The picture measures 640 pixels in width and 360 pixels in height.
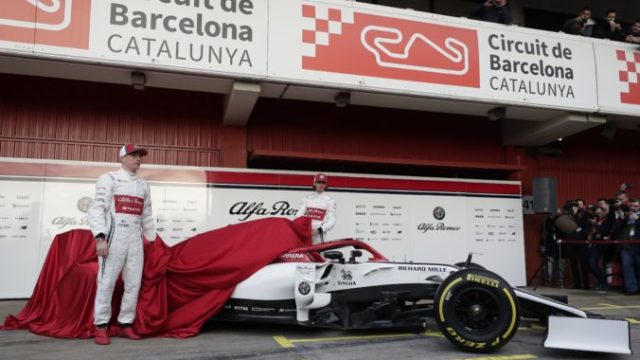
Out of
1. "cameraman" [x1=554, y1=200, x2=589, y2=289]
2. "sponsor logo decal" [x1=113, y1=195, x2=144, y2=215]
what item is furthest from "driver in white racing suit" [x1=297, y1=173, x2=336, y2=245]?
"cameraman" [x1=554, y1=200, x2=589, y2=289]

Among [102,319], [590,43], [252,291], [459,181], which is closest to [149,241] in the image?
[102,319]

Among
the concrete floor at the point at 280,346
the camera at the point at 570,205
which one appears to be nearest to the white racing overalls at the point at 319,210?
the concrete floor at the point at 280,346

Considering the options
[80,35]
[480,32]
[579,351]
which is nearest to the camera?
[579,351]

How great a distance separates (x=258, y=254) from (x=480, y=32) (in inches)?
242

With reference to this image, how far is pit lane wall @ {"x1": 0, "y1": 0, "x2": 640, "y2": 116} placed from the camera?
6.81 metres

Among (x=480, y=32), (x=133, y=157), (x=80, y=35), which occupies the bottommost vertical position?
(x=133, y=157)

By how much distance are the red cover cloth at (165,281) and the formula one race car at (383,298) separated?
0.16 m

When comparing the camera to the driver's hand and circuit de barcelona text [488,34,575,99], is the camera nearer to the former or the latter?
circuit de barcelona text [488,34,575,99]

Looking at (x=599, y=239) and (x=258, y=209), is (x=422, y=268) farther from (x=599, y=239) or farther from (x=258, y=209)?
(x=599, y=239)

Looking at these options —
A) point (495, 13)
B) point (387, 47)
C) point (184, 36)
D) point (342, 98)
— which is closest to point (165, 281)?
point (184, 36)

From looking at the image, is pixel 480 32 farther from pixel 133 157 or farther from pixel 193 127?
pixel 133 157

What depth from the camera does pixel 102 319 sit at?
4.57m

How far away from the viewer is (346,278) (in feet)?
15.6

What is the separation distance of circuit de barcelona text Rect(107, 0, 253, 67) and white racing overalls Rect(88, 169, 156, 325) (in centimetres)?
287
